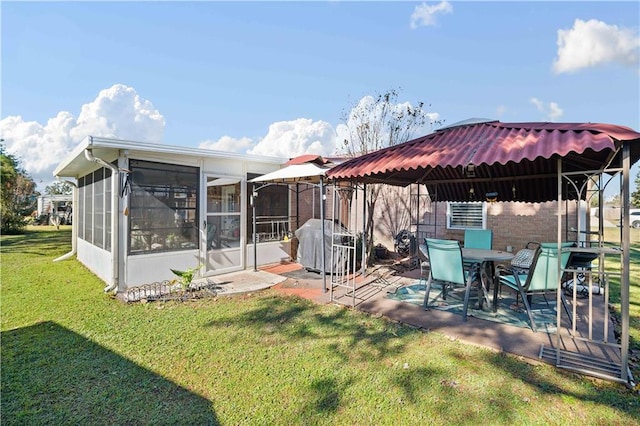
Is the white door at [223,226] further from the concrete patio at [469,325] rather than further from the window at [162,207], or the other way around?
the concrete patio at [469,325]

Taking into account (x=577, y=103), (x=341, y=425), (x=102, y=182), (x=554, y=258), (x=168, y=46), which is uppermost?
(x=168, y=46)

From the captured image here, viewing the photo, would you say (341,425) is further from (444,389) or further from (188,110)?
(188,110)

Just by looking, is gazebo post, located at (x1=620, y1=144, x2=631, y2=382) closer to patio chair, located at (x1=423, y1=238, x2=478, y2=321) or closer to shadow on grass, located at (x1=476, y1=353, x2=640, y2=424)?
shadow on grass, located at (x1=476, y1=353, x2=640, y2=424)

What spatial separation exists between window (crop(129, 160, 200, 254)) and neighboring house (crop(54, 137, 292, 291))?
0.02 meters

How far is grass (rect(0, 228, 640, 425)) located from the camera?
2459mm

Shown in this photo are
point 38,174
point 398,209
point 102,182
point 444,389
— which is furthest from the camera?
point 38,174

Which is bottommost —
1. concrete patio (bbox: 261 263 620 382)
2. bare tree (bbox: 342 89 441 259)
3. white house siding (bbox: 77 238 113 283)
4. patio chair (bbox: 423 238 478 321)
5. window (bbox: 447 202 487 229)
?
concrete patio (bbox: 261 263 620 382)

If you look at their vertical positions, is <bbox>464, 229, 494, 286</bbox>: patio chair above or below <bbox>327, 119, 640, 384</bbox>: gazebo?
below

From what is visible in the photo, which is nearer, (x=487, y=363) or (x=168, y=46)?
(x=487, y=363)

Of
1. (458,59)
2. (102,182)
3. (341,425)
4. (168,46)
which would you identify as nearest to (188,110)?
(168,46)

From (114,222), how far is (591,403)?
23.6 feet

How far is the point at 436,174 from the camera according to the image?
23.9ft

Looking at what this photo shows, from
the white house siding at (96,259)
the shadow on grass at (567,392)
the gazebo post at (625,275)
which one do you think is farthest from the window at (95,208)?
the gazebo post at (625,275)

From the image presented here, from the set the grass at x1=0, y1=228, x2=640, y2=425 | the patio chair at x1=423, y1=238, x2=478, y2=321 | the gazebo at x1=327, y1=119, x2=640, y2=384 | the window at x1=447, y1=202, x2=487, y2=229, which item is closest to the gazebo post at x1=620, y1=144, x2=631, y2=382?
the gazebo at x1=327, y1=119, x2=640, y2=384
